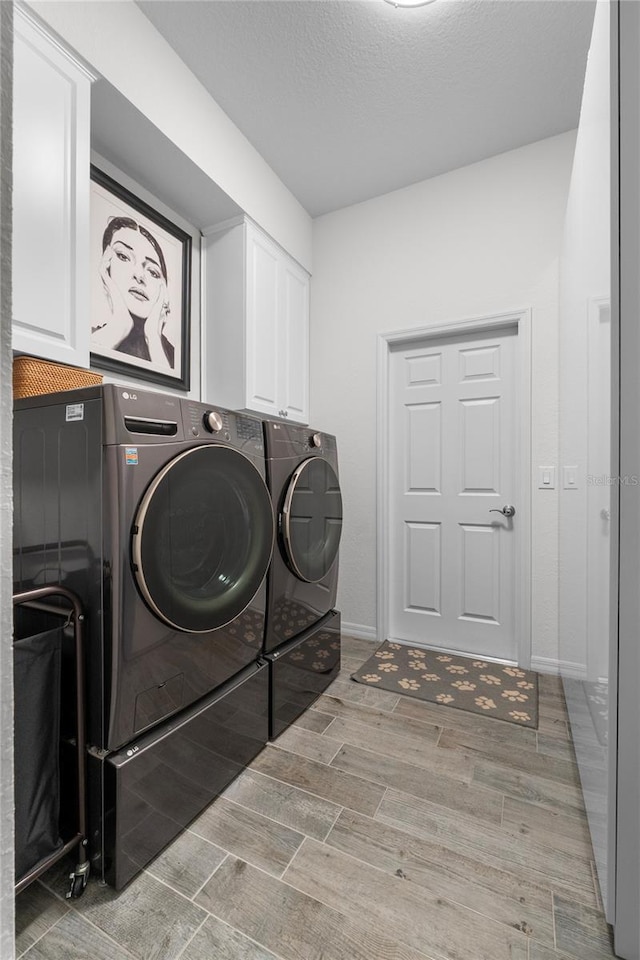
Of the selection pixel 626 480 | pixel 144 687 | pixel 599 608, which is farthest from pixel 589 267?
pixel 144 687

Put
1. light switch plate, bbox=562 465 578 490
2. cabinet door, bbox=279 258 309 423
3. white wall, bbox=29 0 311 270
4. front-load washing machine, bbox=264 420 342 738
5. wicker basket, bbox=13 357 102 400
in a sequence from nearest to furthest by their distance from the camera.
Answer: wicker basket, bbox=13 357 102 400 < white wall, bbox=29 0 311 270 < light switch plate, bbox=562 465 578 490 < front-load washing machine, bbox=264 420 342 738 < cabinet door, bbox=279 258 309 423

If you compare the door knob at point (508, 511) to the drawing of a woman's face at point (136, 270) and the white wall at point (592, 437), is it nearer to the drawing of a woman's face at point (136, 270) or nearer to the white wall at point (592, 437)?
the white wall at point (592, 437)

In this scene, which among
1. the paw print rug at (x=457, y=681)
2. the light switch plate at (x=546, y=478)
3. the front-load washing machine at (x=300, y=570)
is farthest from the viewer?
the light switch plate at (x=546, y=478)

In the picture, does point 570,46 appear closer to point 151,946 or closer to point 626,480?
point 626,480

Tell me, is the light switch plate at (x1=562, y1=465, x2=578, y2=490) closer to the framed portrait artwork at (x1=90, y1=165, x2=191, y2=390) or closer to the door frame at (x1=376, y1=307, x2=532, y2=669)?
the door frame at (x1=376, y1=307, x2=532, y2=669)

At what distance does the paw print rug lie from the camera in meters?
2.00

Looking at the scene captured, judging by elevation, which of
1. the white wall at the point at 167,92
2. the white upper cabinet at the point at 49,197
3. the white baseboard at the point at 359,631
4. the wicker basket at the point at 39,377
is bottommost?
the white baseboard at the point at 359,631

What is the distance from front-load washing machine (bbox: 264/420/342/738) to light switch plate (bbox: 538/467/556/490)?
112cm

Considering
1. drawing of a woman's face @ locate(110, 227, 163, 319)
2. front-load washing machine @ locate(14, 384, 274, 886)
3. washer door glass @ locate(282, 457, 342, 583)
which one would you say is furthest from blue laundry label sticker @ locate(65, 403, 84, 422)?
drawing of a woman's face @ locate(110, 227, 163, 319)

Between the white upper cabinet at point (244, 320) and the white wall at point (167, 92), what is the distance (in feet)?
0.54

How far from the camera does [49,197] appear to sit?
138 cm

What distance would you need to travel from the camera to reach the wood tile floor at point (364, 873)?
977mm

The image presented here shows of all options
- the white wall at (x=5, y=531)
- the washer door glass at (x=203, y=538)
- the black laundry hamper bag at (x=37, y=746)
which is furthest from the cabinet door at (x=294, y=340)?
the white wall at (x=5, y=531)

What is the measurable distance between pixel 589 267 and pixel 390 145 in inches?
67.5
